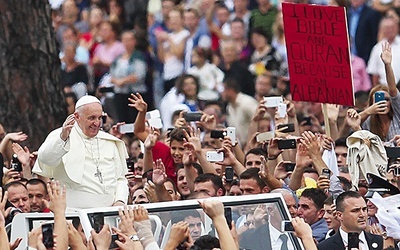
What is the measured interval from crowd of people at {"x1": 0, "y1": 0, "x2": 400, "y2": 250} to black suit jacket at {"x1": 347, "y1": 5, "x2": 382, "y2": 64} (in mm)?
20

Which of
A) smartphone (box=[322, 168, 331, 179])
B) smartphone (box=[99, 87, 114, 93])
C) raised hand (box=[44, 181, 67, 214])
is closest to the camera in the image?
raised hand (box=[44, 181, 67, 214])

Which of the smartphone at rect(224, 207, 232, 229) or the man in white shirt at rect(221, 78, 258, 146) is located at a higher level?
the man in white shirt at rect(221, 78, 258, 146)

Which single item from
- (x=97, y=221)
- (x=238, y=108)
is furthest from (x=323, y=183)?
(x=238, y=108)

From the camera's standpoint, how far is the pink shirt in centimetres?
2475

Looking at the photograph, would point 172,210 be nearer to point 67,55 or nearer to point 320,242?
point 320,242

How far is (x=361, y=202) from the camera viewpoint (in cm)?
1362

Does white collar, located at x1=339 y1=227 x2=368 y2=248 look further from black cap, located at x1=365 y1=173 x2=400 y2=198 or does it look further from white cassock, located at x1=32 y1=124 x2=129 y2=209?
white cassock, located at x1=32 y1=124 x2=129 y2=209

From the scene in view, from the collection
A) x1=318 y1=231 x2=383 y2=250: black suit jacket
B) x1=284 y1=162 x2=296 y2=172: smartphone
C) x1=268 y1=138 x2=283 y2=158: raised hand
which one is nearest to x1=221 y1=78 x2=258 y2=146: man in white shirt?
x1=268 y1=138 x2=283 y2=158: raised hand

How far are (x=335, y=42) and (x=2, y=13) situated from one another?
4.92 m

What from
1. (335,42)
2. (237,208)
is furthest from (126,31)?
(237,208)

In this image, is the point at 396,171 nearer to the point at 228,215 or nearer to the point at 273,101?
the point at 228,215

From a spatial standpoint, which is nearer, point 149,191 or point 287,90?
point 149,191

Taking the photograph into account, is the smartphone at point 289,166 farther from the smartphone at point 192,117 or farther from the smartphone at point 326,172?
the smartphone at point 192,117

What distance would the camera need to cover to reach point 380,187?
555 inches
